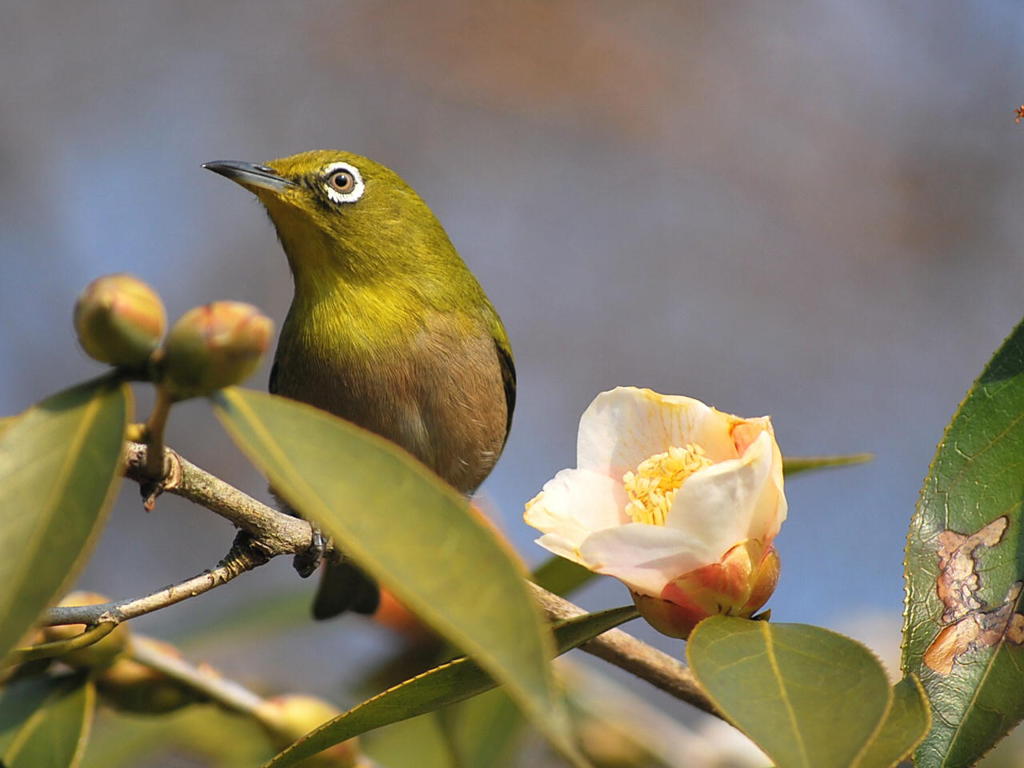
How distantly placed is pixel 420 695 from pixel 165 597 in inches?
17.4

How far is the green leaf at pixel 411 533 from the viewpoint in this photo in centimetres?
116

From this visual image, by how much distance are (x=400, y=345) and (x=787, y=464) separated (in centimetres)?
165

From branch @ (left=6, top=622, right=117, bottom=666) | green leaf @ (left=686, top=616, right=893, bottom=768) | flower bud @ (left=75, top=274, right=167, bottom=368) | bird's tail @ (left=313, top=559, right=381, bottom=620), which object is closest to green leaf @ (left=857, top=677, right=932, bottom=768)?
green leaf @ (left=686, top=616, right=893, bottom=768)

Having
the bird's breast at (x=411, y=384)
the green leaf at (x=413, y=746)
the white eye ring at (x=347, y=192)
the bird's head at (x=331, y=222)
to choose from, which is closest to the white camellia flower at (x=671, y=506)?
the green leaf at (x=413, y=746)

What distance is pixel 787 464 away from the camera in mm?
A: 2709

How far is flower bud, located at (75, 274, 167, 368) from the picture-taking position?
4.48 ft

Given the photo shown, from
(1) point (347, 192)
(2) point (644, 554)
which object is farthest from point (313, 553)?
(1) point (347, 192)

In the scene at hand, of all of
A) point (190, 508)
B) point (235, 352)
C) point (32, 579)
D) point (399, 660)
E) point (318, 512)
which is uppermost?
point (235, 352)

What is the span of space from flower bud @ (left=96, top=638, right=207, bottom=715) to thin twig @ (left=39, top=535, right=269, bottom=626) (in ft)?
1.87

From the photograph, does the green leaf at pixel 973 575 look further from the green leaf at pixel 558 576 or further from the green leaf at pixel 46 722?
the green leaf at pixel 46 722

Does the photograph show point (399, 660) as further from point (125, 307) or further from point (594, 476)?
point (125, 307)

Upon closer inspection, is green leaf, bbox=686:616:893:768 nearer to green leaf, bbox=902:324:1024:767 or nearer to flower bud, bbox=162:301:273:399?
green leaf, bbox=902:324:1024:767

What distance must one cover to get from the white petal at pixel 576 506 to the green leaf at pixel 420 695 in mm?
136

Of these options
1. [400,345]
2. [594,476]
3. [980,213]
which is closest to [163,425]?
[594,476]
